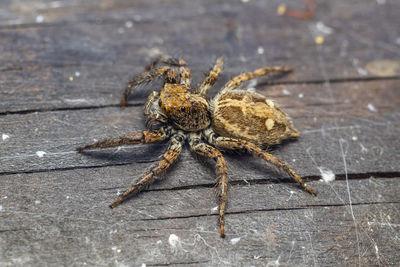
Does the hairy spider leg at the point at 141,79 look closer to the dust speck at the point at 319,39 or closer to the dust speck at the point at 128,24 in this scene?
the dust speck at the point at 128,24

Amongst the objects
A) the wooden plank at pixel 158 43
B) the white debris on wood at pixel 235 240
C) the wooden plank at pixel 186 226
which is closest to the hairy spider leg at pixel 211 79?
the wooden plank at pixel 158 43

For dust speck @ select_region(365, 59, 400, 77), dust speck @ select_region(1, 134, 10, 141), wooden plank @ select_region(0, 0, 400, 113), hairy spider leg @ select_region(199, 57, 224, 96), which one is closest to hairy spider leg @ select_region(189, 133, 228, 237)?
hairy spider leg @ select_region(199, 57, 224, 96)

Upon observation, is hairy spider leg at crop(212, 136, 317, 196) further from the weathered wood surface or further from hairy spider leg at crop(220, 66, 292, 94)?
hairy spider leg at crop(220, 66, 292, 94)

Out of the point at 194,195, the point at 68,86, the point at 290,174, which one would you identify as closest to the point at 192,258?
the point at 194,195

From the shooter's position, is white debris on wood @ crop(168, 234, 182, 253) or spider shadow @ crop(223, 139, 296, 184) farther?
spider shadow @ crop(223, 139, 296, 184)

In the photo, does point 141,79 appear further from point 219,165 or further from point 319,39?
point 319,39

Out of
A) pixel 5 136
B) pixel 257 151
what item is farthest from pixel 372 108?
pixel 5 136
